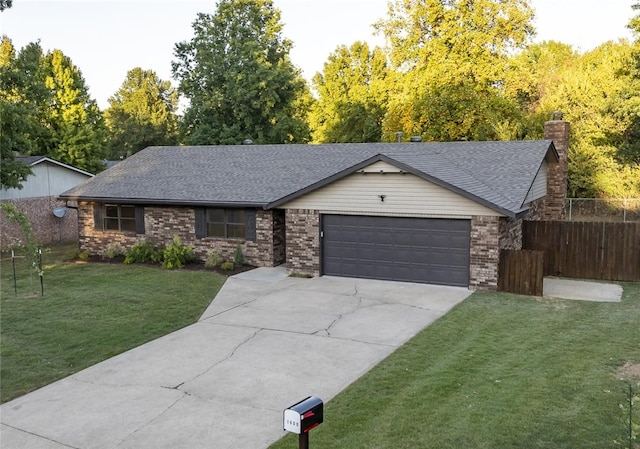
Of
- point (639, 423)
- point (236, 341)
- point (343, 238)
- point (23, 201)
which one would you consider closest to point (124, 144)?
point (23, 201)

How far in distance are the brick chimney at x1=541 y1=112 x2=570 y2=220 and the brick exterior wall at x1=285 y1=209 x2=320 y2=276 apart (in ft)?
30.1

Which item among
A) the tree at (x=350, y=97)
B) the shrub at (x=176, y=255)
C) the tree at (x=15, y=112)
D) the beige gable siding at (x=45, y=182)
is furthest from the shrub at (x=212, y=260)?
the tree at (x=350, y=97)

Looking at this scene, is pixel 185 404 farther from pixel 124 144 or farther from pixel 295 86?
pixel 124 144

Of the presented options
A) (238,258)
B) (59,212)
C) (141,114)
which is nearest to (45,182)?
(59,212)

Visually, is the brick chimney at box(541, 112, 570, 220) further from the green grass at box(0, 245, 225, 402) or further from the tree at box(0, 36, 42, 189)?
the tree at box(0, 36, 42, 189)

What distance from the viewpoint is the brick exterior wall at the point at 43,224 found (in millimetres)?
22625

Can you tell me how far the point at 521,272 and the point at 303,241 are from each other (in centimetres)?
642

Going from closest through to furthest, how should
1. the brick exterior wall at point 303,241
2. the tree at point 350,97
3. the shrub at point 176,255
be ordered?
the brick exterior wall at point 303,241 → the shrub at point 176,255 → the tree at point 350,97

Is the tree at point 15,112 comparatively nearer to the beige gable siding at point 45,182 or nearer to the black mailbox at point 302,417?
the beige gable siding at point 45,182

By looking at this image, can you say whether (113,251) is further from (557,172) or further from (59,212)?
(557,172)

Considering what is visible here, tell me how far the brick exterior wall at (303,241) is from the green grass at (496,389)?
226 inches

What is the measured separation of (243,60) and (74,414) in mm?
32420

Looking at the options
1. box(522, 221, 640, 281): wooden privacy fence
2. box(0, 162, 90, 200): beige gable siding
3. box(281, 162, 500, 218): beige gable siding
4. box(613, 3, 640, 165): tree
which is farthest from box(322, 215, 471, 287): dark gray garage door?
box(613, 3, 640, 165): tree

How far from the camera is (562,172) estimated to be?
20078 millimetres
